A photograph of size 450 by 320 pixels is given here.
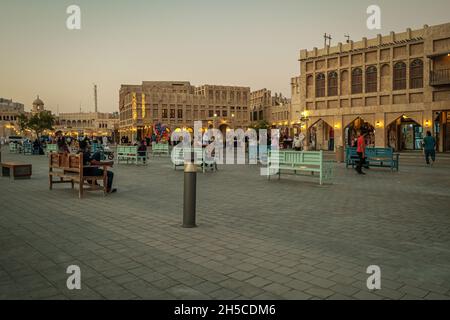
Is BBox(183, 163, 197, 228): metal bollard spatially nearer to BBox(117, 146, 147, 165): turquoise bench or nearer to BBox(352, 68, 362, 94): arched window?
BBox(117, 146, 147, 165): turquoise bench

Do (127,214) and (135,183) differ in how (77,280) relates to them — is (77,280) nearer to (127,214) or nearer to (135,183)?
(127,214)

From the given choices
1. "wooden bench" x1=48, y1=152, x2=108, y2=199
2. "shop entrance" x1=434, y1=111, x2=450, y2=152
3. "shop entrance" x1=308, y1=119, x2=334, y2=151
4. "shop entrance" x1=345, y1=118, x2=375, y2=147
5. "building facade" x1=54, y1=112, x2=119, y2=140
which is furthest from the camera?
"building facade" x1=54, y1=112, x2=119, y2=140

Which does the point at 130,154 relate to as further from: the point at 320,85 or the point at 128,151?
the point at 320,85

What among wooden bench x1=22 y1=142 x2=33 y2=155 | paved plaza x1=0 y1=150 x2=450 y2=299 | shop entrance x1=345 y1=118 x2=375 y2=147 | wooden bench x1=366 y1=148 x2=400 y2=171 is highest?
shop entrance x1=345 y1=118 x2=375 y2=147

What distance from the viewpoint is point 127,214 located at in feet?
25.6

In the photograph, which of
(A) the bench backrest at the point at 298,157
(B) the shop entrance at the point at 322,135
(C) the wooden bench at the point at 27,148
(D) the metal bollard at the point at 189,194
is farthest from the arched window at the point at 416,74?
(C) the wooden bench at the point at 27,148

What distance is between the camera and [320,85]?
140 feet

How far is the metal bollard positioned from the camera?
659 cm

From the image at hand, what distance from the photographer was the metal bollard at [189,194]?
659cm

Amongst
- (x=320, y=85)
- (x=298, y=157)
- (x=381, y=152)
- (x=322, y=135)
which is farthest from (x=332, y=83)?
(x=298, y=157)

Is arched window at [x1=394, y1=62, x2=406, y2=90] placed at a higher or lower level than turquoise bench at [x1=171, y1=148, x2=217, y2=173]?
higher

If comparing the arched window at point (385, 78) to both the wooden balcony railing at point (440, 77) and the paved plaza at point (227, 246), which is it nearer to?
the wooden balcony railing at point (440, 77)

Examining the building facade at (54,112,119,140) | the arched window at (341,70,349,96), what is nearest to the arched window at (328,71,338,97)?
the arched window at (341,70,349,96)
